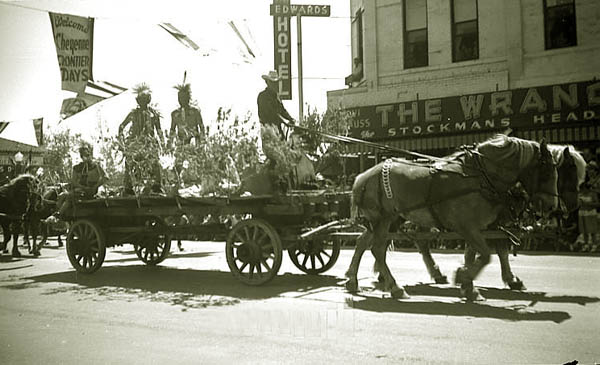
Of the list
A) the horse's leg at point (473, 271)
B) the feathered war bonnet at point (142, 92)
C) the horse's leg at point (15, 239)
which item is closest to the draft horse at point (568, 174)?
the horse's leg at point (473, 271)

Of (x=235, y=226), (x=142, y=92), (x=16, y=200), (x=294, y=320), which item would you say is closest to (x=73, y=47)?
(x=294, y=320)

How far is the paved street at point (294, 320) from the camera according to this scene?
4680 millimetres

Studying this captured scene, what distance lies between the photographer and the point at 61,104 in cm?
468

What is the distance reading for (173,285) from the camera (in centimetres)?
868

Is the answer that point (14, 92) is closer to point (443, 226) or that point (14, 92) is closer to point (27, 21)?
point (27, 21)

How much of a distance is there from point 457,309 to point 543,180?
1.68m

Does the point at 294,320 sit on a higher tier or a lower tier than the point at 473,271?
lower

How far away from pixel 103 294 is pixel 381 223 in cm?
374

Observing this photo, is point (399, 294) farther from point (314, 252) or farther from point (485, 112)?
point (485, 112)

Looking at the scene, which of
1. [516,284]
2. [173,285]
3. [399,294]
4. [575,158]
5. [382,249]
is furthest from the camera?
[173,285]

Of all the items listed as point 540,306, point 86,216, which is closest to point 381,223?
point 540,306

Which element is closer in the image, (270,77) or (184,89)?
(270,77)

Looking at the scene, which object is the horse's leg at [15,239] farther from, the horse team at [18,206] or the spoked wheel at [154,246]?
the spoked wheel at [154,246]

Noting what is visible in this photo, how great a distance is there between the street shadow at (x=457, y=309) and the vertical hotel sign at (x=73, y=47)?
12.1 ft
